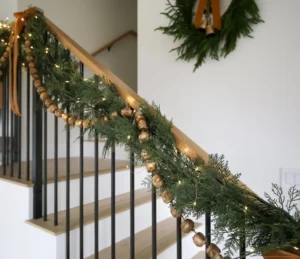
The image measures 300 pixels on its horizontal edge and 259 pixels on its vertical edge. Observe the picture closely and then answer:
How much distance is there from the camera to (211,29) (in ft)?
6.11

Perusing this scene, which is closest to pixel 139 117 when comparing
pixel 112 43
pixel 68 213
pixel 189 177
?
pixel 189 177

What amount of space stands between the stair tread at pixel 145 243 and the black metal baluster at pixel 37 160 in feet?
1.29

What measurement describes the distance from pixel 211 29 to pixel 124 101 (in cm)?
114

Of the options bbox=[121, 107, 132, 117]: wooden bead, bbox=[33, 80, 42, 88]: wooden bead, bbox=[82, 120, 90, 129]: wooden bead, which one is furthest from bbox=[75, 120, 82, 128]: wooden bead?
bbox=[33, 80, 42, 88]: wooden bead

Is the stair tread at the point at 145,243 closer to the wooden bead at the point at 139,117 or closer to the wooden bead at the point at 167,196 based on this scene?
the wooden bead at the point at 167,196

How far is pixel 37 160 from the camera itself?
4.74 feet

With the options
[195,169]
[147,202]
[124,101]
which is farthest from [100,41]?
[195,169]

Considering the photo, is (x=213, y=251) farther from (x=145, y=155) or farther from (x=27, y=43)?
(x=27, y=43)

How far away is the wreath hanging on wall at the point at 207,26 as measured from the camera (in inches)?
71.2

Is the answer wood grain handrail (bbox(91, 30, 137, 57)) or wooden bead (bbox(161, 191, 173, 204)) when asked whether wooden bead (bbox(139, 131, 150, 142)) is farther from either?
wood grain handrail (bbox(91, 30, 137, 57))

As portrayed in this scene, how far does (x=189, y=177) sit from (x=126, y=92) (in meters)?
0.45

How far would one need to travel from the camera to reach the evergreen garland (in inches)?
28.1

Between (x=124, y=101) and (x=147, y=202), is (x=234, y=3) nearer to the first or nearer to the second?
(x=124, y=101)

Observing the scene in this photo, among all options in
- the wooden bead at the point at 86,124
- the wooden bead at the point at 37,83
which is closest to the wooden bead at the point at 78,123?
the wooden bead at the point at 86,124
